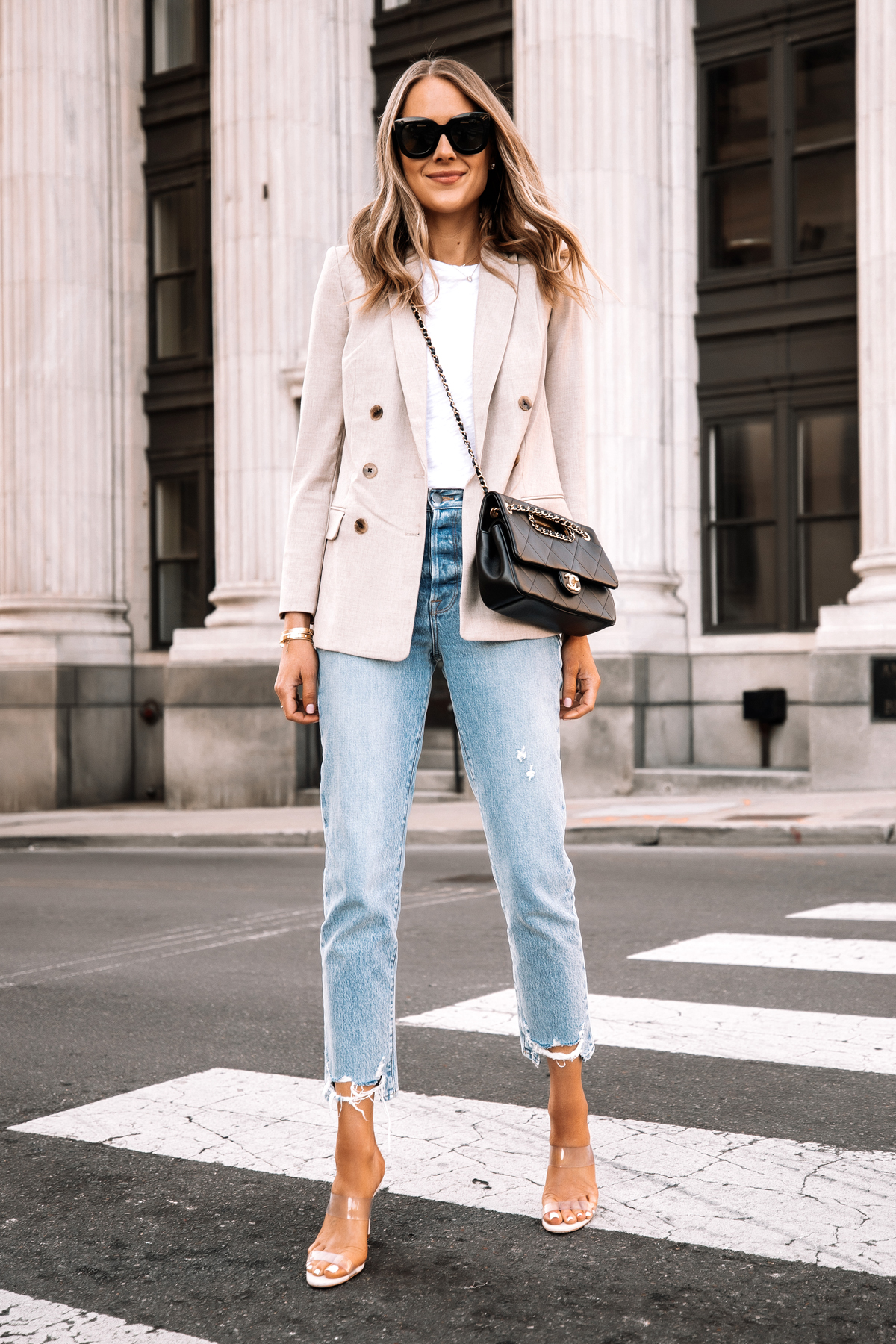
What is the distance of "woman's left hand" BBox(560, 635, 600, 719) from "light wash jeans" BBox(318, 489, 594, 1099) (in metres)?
0.07

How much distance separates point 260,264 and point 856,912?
40.8 ft

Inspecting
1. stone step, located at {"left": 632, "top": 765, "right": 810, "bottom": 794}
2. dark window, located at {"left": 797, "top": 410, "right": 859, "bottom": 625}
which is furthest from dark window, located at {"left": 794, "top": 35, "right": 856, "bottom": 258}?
stone step, located at {"left": 632, "top": 765, "right": 810, "bottom": 794}

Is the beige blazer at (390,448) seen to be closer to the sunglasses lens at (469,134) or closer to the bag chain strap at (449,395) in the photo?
the bag chain strap at (449,395)

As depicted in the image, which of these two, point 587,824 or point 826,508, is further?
point 826,508

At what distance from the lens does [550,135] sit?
15.8 metres

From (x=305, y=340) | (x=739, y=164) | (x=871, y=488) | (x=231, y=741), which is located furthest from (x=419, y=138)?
(x=305, y=340)

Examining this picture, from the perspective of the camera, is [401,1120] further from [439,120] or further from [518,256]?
[439,120]

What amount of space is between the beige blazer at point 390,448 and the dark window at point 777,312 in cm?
1294

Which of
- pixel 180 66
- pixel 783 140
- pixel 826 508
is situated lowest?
pixel 826 508

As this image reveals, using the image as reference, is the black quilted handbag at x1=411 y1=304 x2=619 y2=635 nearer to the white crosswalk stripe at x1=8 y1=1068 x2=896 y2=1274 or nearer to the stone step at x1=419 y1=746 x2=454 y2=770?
the white crosswalk stripe at x1=8 y1=1068 x2=896 y2=1274

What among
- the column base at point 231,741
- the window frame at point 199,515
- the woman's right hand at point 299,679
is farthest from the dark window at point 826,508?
the woman's right hand at point 299,679

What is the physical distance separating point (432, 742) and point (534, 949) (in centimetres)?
1432

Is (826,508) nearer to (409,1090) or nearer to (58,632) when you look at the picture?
(58,632)

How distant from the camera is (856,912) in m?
7.36
